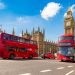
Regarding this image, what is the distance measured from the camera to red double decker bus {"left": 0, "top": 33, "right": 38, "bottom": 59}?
129ft

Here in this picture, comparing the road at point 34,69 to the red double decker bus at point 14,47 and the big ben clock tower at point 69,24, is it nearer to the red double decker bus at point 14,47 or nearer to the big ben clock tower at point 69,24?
the red double decker bus at point 14,47

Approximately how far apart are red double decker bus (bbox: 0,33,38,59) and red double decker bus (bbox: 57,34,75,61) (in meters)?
7.68

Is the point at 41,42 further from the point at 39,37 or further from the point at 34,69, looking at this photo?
the point at 34,69

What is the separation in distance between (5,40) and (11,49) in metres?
2.35

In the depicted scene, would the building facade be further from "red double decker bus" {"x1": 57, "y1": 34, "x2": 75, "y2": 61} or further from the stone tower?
"red double decker bus" {"x1": 57, "y1": 34, "x2": 75, "y2": 61}

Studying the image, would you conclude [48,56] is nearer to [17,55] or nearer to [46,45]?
[17,55]

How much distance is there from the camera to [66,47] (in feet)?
118

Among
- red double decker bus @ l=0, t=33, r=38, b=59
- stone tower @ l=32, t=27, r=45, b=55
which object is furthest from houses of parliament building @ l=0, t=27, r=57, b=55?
red double decker bus @ l=0, t=33, r=38, b=59

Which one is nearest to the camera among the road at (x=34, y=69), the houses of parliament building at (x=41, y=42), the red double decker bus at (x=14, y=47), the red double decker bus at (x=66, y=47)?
the road at (x=34, y=69)

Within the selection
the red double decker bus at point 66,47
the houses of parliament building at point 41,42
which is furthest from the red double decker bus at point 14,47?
the houses of parliament building at point 41,42

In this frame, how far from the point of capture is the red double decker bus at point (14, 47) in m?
39.4

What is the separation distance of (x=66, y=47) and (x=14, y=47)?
9.01 metres

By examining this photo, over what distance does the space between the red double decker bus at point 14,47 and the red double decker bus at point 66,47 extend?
7684 mm

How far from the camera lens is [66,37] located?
3628 centimetres
